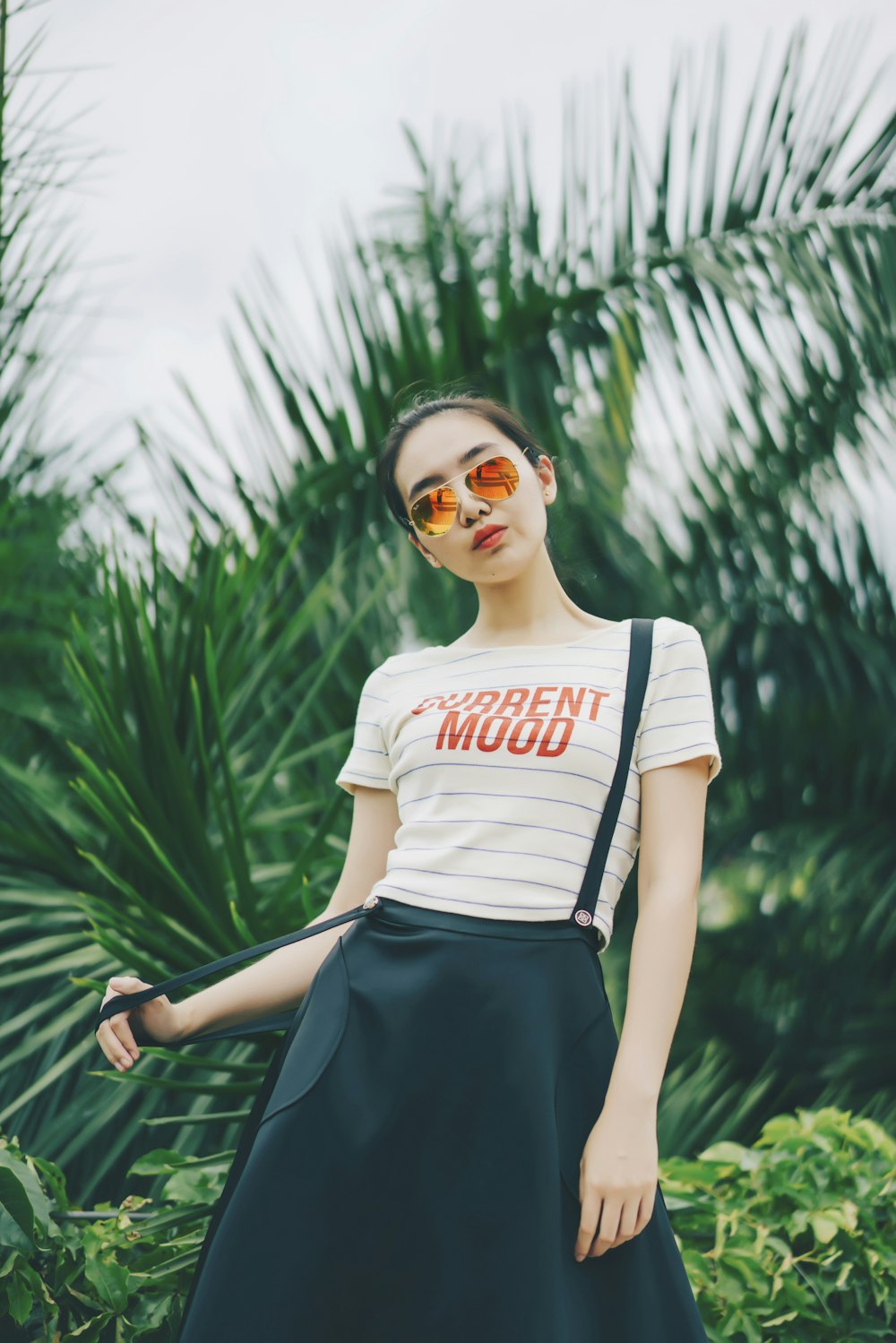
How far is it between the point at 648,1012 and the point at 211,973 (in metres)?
0.44

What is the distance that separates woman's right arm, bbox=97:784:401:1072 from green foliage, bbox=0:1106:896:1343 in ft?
0.98

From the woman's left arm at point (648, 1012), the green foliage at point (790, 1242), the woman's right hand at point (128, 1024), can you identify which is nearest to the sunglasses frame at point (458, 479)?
the woman's left arm at point (648, 1012)

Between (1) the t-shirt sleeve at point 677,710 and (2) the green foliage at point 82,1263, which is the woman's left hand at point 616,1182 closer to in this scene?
(1) the t-shirt sleeve at point 677,710

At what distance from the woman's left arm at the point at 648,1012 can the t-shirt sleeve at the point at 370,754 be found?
35 cm

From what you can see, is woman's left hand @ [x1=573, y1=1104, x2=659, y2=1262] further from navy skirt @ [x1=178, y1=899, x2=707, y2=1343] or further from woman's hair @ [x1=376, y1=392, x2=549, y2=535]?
woman's hair @ [x1=376, y1=392, x2=549, y2=535]

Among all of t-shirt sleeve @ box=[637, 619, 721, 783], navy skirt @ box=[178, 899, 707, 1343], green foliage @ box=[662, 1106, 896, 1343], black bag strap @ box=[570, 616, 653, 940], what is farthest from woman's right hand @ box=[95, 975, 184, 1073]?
green foliage @ box=[662, 1106, 896, 1343]

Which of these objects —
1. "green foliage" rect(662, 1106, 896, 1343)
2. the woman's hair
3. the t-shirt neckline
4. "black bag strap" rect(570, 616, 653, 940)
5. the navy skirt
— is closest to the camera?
the navy skirt

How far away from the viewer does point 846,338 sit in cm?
294

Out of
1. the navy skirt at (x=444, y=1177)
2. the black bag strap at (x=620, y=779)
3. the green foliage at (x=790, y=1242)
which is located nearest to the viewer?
the navy skirt at (x=444, y=1177)

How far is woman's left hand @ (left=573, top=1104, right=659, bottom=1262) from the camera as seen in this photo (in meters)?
1.03

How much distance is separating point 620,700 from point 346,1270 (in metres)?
0.60

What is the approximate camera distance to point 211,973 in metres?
1.20

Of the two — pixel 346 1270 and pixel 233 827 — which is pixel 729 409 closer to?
pixel 233 827

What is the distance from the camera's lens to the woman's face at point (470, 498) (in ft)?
4.49
